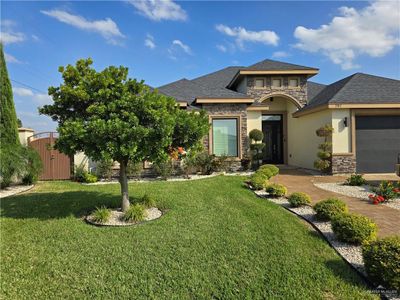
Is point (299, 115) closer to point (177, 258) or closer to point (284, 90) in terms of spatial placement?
point (284, 90)

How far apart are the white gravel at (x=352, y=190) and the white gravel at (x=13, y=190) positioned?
10.1 meters

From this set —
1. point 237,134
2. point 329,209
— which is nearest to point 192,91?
point 237,134

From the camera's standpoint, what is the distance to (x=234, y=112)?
12.3 metres

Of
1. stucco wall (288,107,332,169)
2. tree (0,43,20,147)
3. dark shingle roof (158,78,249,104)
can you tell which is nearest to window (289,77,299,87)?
stucco wall (288,107,332,169)

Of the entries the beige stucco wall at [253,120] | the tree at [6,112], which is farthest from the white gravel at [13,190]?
the beige stucco wall at [253,120]

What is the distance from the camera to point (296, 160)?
577 inches

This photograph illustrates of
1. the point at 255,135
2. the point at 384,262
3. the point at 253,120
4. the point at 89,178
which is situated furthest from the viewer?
the point at 253,120

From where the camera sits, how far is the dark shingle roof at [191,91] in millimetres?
12577

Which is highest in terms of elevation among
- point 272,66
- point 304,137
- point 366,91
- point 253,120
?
point 272,66

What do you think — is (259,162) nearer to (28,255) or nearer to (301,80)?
(301,80)

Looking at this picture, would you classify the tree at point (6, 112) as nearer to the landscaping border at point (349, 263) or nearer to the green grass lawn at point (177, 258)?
the green grass lawn at point (177, 258)

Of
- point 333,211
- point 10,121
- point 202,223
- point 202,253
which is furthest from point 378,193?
point 10,121

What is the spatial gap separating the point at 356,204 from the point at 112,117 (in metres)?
6.07

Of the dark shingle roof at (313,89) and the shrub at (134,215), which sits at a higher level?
the dark shingle roof at (313,89)
